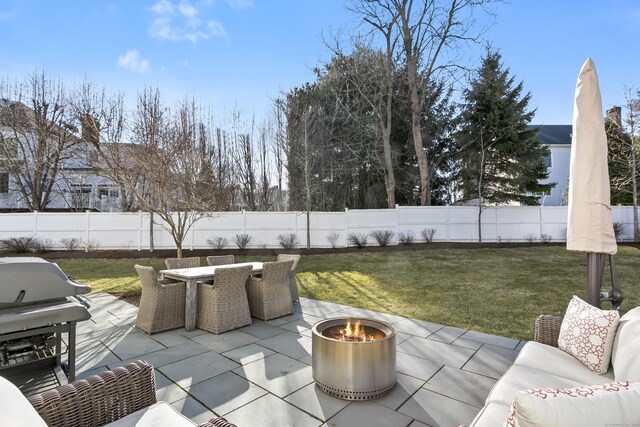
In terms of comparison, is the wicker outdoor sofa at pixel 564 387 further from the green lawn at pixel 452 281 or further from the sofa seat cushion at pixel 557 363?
the green lawn at pixel 452 281

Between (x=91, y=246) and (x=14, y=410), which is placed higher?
(x=14, y=410)

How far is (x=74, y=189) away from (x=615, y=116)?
2583cm

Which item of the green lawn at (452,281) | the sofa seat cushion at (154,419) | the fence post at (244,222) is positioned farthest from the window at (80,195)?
the sofa seat cushion at (154,419)

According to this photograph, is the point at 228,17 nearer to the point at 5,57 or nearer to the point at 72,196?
the point at 5,57

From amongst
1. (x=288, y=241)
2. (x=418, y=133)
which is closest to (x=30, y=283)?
(x=288, y=241)

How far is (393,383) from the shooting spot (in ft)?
8.34

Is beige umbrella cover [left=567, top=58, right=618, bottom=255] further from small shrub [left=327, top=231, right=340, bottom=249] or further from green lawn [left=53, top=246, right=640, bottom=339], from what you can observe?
small shrub [left=327, top=231, right=340, bottom=249]

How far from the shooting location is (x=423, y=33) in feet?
46.4

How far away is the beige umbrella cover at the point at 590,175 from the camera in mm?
2436

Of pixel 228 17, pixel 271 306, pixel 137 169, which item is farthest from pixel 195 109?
pixel 271 306

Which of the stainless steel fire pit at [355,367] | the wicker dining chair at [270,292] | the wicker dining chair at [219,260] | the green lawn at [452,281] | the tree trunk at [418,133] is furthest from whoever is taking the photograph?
the tree trunk at [418,133]

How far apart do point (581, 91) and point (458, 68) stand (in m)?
13.3

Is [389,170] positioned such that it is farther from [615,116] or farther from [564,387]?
[564,387]

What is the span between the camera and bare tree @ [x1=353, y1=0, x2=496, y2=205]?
45.2 feet
